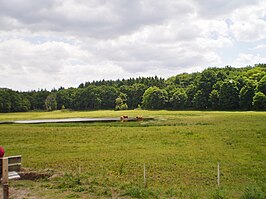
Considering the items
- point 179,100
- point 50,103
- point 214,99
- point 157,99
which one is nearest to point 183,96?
point 179,100

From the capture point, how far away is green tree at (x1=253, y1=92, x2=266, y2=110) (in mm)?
101850

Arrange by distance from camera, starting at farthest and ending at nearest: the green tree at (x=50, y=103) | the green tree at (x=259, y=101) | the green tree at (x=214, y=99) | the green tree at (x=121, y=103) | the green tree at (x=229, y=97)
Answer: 1. the green tree at (x=50, y=103)
2. the green tree at (x=121, y=103)
3. the green tree at (x=214, y=99)
4. the green tree at (x=229, y=97)
5. the green tree at (x=259, y=101)

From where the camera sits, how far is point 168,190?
574 inches

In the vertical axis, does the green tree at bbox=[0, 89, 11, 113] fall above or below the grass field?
above

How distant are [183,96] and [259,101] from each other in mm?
44714

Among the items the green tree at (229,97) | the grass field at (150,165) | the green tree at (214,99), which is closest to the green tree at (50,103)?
the green tree at (214,99)

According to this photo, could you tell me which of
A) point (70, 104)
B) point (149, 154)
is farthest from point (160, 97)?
point (149, 154)

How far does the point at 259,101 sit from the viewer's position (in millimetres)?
102688

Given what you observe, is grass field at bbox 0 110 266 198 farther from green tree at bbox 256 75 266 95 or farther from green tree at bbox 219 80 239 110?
green tree at bbox 219 80 239 110

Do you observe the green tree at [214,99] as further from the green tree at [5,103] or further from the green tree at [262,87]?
the green tree at [5,103]

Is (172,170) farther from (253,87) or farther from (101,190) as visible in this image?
(253,87)

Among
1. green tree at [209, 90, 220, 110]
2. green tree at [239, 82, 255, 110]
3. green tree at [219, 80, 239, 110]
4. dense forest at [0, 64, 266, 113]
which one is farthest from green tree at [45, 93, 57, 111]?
green tree at [239, 82, 255, 110]

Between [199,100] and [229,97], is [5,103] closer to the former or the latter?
[199,100]

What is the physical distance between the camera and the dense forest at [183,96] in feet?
377
